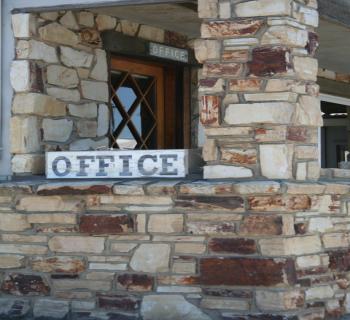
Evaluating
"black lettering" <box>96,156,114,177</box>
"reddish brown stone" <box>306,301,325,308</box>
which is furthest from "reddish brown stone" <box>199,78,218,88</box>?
"reddish brown stone" <box>306,301,325,308</box>

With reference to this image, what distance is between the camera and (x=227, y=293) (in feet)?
22.4

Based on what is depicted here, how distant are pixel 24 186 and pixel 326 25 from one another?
3529mm

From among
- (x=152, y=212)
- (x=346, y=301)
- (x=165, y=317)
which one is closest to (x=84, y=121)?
(x=152, y=212)

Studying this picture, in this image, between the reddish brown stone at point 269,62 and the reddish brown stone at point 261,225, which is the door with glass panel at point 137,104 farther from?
the reddish brown stone at point 261,225

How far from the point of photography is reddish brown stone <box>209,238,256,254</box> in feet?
22.2

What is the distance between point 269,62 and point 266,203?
1.17 metres

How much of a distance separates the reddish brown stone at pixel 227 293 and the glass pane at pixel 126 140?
2665 mm

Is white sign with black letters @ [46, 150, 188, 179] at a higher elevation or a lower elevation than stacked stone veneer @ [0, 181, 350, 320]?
higher

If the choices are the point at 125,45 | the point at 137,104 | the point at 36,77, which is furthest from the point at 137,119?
the point at 36,77

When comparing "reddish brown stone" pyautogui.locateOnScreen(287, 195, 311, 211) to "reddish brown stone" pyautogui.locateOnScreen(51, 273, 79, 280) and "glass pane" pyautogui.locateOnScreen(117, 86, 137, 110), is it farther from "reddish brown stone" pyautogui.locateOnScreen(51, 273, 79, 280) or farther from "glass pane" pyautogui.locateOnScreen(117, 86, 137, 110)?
"glass pane" pyautogui.locateOnScreen(117, 86, 137, 110)

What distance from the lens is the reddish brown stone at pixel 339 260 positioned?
7.22 m

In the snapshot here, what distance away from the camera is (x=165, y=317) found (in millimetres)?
6988

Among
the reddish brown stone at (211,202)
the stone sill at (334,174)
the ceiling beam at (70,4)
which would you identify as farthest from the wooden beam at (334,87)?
the reddish brown stone at (211,202)

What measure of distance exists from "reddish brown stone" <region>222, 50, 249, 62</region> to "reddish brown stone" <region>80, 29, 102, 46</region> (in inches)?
75.5
